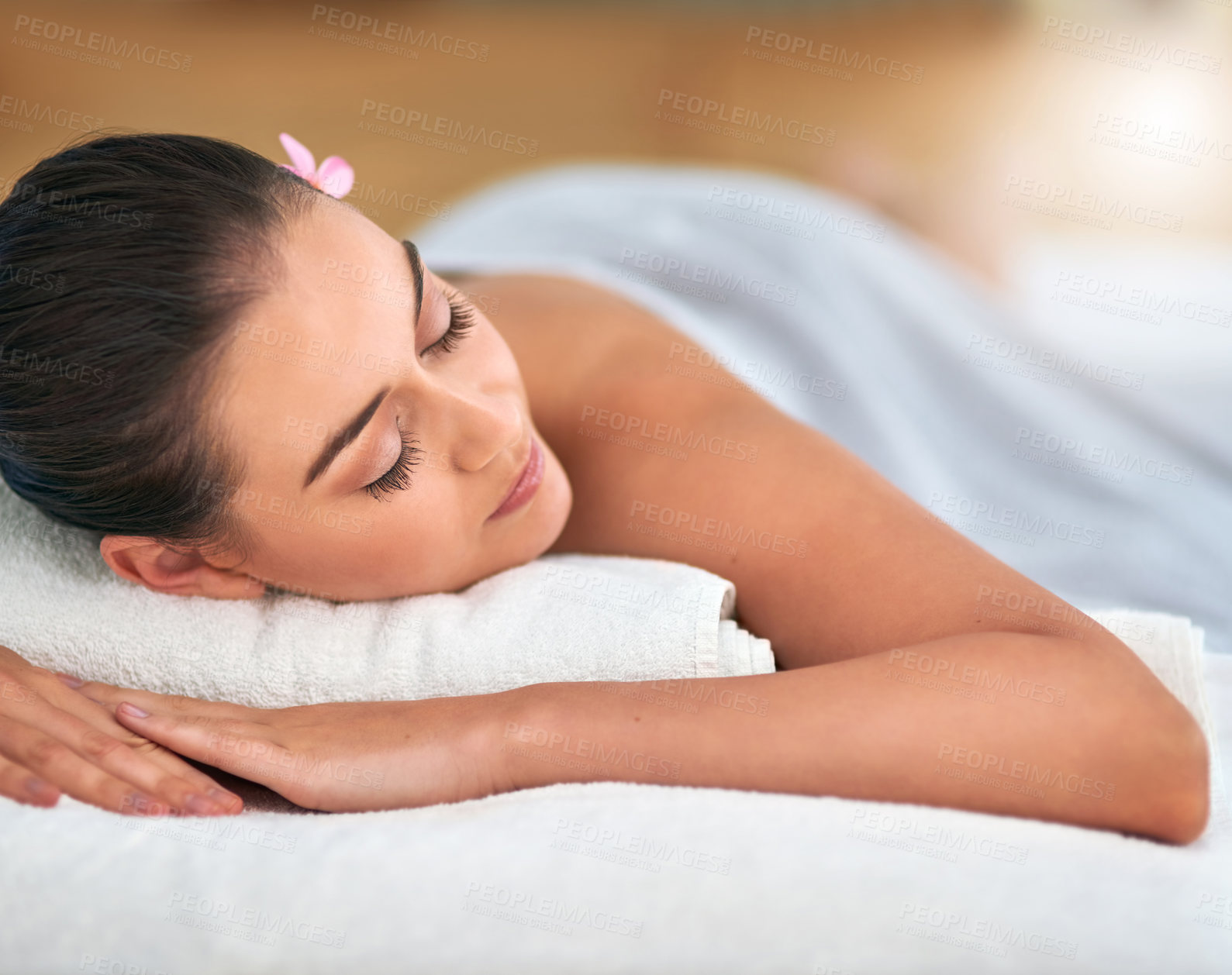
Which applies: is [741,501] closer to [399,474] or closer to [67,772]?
[399,474]

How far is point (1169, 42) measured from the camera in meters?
3.12

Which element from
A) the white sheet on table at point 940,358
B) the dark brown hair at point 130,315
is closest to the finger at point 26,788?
the dark brown hair at point 130,315

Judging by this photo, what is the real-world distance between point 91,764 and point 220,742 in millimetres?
92

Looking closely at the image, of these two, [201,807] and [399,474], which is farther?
[399,474]

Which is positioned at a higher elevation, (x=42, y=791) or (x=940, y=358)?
(x=940, y=358)

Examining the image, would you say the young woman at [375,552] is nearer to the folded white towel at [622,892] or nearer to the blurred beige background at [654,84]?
the folded white towel at [622,892]

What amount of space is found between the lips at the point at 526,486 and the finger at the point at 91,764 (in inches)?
13.7

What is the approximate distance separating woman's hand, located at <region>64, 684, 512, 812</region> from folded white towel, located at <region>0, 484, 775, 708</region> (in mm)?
73

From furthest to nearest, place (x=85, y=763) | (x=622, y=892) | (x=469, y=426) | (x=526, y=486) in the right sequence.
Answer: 1. (x=526, y=486)
2. (x=469, y=426)
3. (x=85, y=763)
4. (x=622, y=892)

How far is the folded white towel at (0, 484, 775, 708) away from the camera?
843 mm

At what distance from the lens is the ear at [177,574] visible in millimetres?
904

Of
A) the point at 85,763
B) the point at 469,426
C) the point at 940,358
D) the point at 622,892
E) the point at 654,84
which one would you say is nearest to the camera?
the point at 622,892

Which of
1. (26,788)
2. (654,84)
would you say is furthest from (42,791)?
(654,84)

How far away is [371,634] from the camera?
0.90 meters
